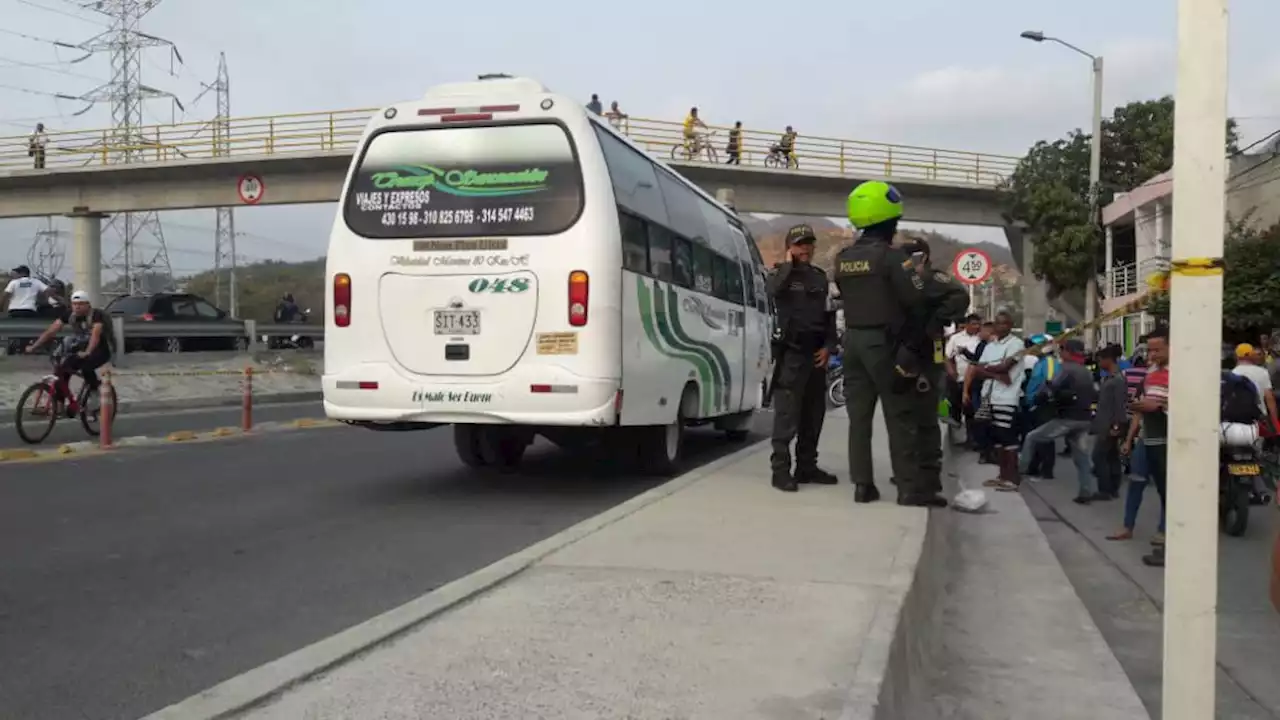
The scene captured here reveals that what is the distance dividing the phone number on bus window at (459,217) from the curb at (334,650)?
2887mm

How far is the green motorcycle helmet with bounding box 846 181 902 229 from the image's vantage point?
21.0 ft

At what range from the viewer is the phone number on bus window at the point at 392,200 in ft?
24.8

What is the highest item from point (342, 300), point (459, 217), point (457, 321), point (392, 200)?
point (392, 200)

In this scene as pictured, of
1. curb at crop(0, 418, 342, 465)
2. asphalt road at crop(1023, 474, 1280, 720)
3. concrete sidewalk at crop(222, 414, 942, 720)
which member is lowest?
asphalt road at crop(1023, 474, 1280, 720)

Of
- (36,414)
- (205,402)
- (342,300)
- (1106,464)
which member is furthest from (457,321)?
(205,402)

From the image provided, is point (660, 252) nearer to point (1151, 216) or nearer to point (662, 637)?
point (662, 637)

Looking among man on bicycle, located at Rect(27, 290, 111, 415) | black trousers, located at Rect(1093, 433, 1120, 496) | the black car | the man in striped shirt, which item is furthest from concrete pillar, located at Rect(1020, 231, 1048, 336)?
man on bicycle, located at Rect(27, 290, 111, 415)

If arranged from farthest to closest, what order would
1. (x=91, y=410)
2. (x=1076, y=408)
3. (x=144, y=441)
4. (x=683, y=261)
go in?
1. (x=91, y=410)
2. (x=144, y=441)
3. (x=1076, y=408)
4. (x=683, y=261)

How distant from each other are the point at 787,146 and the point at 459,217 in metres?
25.3

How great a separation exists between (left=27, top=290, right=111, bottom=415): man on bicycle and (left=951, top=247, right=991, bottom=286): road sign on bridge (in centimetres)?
1100

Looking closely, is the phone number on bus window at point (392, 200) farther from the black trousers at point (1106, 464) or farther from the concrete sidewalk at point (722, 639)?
the black trousers at point (1106, 464)

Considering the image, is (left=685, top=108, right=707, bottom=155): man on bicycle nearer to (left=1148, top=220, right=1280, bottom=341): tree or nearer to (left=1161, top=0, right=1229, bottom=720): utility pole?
(left=1148, top=220, right=1280, bottom=341): tree

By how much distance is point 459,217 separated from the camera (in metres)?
7.48

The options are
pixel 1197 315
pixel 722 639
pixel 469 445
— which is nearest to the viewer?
pixel 1197 315
